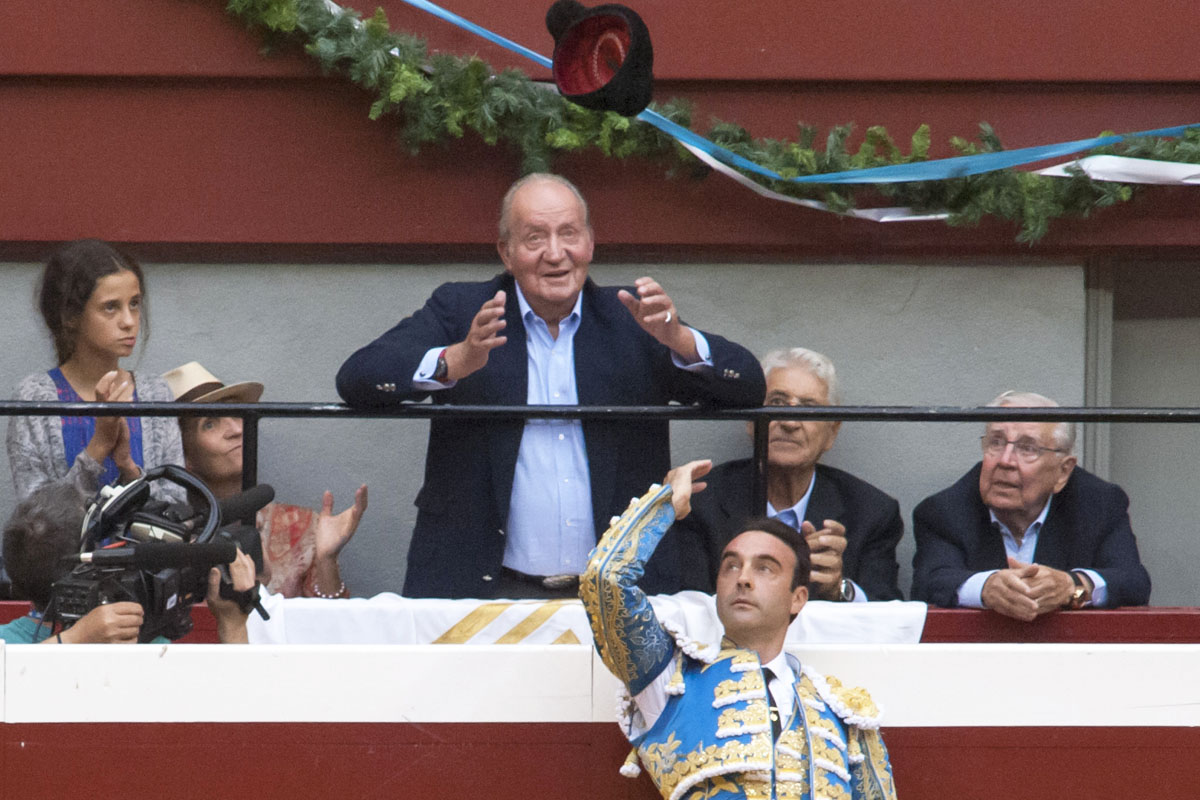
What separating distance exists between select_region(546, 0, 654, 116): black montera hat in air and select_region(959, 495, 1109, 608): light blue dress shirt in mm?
1360

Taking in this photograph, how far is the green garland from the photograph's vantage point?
16.8 ft

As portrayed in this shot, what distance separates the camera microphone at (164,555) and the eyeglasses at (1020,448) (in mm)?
→ 2019

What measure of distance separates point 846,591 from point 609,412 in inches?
32.6

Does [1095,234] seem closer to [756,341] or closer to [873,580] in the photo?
[756,341]

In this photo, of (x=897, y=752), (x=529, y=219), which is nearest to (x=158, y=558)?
(x=529, y=219)

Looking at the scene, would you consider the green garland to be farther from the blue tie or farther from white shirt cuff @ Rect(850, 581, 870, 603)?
white shirt cuff @ Rect(850, 581, 870, 603)

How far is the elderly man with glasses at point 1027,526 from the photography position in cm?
418

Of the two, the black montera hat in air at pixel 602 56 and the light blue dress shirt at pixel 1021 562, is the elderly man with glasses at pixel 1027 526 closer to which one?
the light blue dress shirt at pixel 1021 562

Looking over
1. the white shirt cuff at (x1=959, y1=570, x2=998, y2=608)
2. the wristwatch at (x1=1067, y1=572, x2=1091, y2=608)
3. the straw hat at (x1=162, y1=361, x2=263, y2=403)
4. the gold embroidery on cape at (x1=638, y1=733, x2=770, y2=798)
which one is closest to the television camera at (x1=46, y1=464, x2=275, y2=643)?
the gold embroidery on cape at (x1=638, y1=733, x2=770, y2=798)

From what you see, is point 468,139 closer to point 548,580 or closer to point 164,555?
point 548,580

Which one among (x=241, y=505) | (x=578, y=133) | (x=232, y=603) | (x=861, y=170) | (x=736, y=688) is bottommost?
(x=736, y=688)

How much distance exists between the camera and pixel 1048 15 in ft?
17.9

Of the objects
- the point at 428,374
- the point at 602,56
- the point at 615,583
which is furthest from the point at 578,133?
the point at 615,583

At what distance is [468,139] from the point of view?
5359mm
